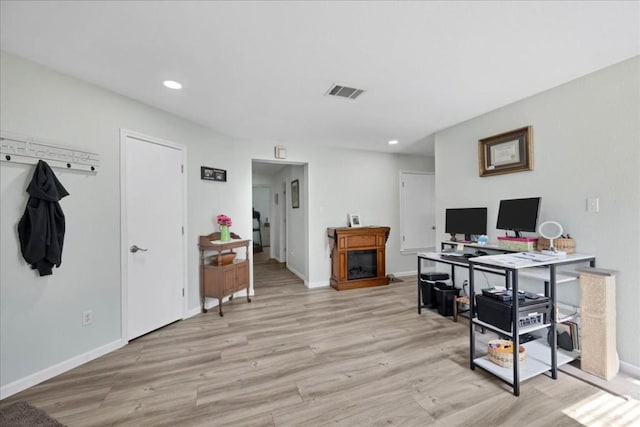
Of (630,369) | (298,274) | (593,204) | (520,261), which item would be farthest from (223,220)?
(630,369)

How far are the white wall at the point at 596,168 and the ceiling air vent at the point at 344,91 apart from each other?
5.53ft

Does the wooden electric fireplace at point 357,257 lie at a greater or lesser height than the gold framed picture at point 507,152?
lesser

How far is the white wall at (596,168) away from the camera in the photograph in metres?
2.05

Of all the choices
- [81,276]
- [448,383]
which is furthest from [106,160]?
[448,383]

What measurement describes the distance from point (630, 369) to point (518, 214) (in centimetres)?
139

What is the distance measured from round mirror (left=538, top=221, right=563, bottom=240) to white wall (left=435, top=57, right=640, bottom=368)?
106mm

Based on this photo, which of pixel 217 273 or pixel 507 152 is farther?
Result: pixel 217 273

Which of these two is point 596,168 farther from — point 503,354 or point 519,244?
point 503,354

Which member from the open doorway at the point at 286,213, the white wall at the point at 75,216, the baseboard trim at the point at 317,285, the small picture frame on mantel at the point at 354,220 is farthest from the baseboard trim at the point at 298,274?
the white wall at the point at 75,216

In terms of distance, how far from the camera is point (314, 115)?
10.4ft

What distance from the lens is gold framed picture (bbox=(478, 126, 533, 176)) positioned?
8.88 ft

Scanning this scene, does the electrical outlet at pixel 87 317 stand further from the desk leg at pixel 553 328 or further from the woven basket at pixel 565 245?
the woven basket at pixel 565 245

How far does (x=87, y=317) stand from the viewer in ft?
7.66

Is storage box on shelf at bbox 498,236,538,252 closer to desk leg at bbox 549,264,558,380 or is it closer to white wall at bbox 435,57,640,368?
white wall at bbox 435,57,640,368
